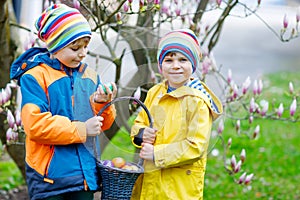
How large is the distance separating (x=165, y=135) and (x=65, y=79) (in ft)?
1.96

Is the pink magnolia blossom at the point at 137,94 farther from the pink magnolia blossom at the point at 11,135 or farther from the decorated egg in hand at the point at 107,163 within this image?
the pink magnolia blossom at the point at 11,135

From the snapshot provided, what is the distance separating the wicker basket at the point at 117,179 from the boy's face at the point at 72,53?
0.29 m

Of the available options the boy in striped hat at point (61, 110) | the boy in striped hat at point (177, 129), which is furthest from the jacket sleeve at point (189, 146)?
the boy in striped hat at point (61, 110)

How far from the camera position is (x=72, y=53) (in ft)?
10.8

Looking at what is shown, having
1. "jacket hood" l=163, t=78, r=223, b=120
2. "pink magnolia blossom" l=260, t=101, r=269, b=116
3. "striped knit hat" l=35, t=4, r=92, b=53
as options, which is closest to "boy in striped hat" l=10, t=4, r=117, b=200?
"striped knit hat" l=35, t=4, r=92, b=53

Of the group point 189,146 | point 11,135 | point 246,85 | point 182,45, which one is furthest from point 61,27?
point 246,85

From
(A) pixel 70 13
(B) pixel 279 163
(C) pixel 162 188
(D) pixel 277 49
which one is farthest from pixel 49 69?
(D) pixel 277 49

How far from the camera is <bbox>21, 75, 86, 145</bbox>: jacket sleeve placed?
3.19 m

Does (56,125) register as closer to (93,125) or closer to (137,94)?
(93,125)

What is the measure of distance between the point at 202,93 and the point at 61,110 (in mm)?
743

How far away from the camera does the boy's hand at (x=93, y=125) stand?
327cm

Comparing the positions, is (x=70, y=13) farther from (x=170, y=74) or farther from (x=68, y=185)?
(x=68, y=185)

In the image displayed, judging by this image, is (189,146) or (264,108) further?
(264,108)

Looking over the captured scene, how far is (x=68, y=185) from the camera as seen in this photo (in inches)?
129
